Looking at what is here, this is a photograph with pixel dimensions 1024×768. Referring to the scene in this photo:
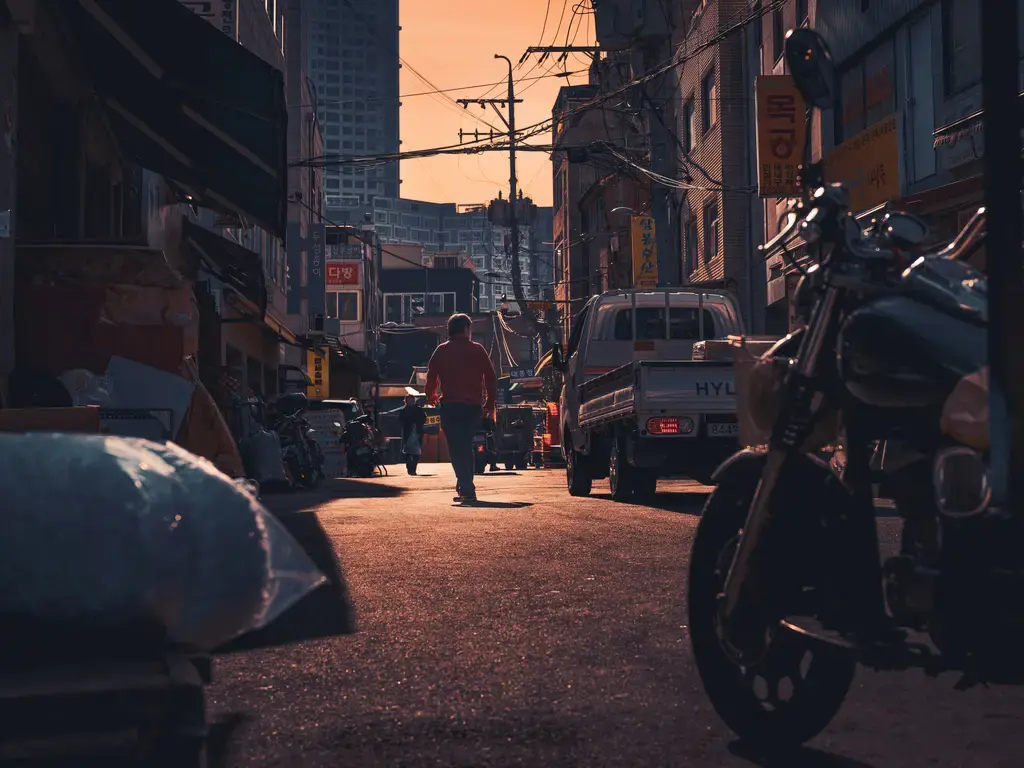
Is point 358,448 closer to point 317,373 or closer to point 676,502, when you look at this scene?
point 676,502

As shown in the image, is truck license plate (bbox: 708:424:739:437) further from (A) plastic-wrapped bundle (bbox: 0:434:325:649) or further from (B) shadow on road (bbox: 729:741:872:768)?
(A) plastic-wrapped bundle (bbox: 0:434:325:649)

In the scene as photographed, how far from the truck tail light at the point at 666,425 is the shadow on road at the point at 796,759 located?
28.3 ft

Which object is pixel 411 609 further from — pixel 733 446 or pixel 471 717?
pixel 733 446

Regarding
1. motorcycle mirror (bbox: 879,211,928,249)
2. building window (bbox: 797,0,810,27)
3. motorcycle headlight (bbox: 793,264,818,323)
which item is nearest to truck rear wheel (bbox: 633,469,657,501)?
motorcycle headlight (bbox: 793,264,818,323)

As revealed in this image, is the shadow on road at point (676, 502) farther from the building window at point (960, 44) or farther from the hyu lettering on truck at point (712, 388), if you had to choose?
the building window at point (960, 44)

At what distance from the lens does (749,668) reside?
347 cm

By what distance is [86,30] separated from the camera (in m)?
12.4

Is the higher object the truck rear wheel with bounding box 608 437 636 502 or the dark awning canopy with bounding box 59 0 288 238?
the dark awning canopy with bounding box 59 0 288 238

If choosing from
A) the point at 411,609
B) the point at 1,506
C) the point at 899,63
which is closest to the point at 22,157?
the point at 411,609

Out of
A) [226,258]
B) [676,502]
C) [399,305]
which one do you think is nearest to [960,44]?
[676,502]

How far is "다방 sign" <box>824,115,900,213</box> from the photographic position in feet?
67.3

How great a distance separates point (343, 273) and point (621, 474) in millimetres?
75488

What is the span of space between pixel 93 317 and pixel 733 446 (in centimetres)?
566

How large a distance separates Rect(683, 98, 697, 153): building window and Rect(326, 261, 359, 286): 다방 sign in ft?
161
